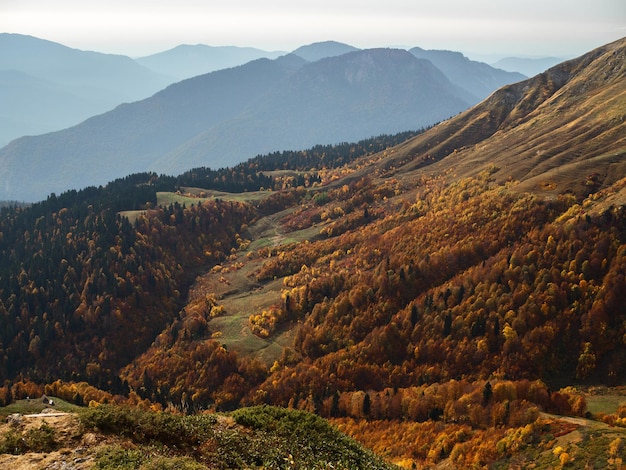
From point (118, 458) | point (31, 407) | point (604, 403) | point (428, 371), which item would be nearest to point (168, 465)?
point (118, 458)

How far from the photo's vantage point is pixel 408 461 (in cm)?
9319

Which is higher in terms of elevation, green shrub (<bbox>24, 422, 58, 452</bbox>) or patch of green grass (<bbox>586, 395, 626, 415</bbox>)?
green shrub (<bbox>24, 422, 58, 452</bbox>)

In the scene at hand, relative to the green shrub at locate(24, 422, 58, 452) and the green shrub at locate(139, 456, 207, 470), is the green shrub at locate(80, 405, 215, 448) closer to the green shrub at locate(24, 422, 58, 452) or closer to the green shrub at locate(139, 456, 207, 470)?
the green shrub at locate(24, 422, 58, 452)

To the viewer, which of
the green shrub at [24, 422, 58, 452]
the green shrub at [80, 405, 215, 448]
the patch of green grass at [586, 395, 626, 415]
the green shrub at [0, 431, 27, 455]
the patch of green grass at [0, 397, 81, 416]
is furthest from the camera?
the patch of green grass at [586, 395, 626, 415]

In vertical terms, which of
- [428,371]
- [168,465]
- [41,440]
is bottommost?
[428,371]

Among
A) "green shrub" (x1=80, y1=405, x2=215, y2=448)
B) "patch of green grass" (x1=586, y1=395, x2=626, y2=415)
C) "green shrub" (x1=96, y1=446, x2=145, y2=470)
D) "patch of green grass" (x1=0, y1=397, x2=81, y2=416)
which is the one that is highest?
"green shrub" (x1=96, y1=446, x2=145, y2=470)


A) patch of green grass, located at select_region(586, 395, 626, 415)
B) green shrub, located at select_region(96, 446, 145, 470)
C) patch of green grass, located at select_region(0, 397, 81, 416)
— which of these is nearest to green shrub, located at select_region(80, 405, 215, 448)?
green shrub, located at select_region(96, 446, 145, 470)

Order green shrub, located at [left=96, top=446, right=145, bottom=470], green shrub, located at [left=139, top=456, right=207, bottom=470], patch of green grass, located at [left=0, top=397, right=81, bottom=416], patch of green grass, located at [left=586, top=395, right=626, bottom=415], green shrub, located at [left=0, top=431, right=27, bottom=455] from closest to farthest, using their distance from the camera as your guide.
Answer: green shrub, located at [left=139, top=456, right=207, bottom=470] → green shrub, located at [left=96, top=446, right=145, bottom=470] → green shrub, located at [left=0, top=431, right=27, bottom=455] → patch of green grass, located at [left=0, top=397, right=81, bottom=416] → patch of green grass, located at [left=586, top=395, right=626, bottom=415]

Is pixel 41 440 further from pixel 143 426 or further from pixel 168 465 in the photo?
pixel 168 465

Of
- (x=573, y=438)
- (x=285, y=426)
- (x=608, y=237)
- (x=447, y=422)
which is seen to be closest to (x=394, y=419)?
(x=447, y=422)

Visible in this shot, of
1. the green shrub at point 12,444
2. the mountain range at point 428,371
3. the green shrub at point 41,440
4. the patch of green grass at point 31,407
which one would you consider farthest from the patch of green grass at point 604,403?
the patch of green grass at point 31,407

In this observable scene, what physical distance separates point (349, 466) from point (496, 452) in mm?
42984

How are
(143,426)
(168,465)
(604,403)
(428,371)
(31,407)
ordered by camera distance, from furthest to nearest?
(428,371)
(31,407)
(604,403)
(143,426)
(168,465)

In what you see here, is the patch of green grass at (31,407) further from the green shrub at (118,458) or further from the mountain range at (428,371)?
the green shrub at (118,458)
